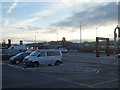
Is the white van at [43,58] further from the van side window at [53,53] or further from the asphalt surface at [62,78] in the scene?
the asphalt surface at [62,78]

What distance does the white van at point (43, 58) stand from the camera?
2928 centimetres

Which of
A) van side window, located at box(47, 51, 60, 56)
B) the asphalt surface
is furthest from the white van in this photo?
the asphalt surface

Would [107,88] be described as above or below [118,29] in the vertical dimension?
below

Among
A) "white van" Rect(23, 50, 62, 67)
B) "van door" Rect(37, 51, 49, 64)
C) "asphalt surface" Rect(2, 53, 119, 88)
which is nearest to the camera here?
"asphalt surface" Rect(2, 53, 119, 88)

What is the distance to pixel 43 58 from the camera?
29.6 metres

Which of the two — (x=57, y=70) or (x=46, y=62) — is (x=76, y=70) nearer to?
(x=57, y=70)

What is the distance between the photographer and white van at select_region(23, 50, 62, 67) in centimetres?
2928

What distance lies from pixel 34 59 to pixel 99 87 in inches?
623

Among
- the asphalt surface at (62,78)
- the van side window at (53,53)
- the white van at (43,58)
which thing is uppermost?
the van side window at (53,53)

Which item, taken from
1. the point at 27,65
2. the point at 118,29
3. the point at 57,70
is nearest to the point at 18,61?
the point at 27,65

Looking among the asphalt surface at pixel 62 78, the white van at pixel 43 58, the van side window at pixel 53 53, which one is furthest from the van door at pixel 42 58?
the asphalt surface at pixel 62 78

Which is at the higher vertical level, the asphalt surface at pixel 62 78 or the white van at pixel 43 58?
the white van at pixel 43 58

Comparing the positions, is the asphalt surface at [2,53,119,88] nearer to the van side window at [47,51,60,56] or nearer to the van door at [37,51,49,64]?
the van door at [37,51,49,64]

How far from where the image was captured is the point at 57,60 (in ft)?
101
